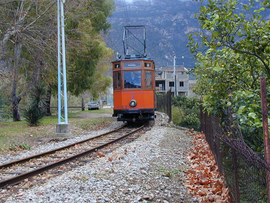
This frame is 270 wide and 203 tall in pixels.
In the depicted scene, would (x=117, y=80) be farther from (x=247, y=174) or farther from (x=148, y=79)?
(x=247, y=174)

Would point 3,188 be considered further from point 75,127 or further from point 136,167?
point 75,127

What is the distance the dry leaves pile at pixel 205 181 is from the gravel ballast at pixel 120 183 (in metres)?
0.17

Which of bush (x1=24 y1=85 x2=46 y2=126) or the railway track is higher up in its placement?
bush (x1=24 y1=85 x2=46 y2=126)

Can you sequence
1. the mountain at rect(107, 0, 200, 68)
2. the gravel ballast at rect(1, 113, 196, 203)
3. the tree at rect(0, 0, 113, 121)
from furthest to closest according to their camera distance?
the mountain at rect(107, 0, 200, 68)
the tree at rect(0, 0, 113, 121)
the gravel ballast at rect(1, 113, 196, 203)

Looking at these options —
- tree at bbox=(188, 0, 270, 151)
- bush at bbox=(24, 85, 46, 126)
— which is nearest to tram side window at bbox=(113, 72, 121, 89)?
bush at bbox=(24, 85, 46, 126)

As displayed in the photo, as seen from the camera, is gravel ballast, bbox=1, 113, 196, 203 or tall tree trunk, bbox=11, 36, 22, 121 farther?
tall tree trunk, bbox=11, 36, 22, 121

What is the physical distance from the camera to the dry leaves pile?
14.8ft

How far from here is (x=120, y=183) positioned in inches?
199

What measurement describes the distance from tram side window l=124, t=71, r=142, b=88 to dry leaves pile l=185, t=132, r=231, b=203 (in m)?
7.45

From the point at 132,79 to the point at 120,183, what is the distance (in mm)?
9953

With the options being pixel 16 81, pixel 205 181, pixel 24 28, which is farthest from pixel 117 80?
pixel 205 181

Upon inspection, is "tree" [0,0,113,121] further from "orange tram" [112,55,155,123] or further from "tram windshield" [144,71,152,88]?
"tram windshield" [144,71,152,88]

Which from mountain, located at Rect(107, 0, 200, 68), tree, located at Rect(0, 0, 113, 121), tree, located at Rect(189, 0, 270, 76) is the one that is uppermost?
mountain, located at Rect(107, 0, 200, 68)

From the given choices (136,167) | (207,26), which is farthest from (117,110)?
(207,26)
